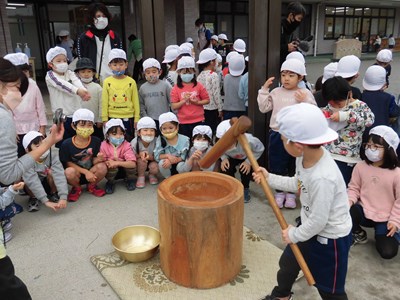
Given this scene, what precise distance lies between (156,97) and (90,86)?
85 centimetres

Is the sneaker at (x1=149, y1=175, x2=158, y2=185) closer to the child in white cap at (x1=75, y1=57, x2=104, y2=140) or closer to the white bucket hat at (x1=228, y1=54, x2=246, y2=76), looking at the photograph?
the child in white cap at (x1=75, y1=57, x2=104, y2=140)

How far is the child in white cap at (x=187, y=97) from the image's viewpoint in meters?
4.46

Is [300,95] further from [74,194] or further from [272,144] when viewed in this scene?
[74,194]

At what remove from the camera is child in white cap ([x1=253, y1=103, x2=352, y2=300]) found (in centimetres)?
177

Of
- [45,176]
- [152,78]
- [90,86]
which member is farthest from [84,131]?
[152,78]

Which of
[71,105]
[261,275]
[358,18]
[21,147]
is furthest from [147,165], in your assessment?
[358,18]

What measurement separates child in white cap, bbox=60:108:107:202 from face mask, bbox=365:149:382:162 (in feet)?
8.93

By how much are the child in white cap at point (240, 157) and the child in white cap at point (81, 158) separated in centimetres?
140

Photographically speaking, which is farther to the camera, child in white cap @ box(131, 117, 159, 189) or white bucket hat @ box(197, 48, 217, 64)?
white bucket hat @ box(197, 48, 217, 64)

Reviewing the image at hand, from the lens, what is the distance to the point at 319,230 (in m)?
1.87

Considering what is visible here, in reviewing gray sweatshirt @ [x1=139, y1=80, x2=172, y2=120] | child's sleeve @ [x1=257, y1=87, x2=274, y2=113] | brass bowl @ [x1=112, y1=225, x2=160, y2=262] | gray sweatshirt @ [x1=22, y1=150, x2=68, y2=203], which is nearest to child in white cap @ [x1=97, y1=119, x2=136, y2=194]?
gray sweatshirt @ [x1=22, y1=150, x2=68, y2=203]

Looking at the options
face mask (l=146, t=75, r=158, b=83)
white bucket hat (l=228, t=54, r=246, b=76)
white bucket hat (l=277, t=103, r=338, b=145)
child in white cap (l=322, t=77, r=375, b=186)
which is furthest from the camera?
white bucket hat (l=228, t=54, r=246, b=76)

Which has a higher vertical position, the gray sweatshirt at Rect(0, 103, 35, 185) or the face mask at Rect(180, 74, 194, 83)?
the face mask at Rect(180, 74, 194, 83)

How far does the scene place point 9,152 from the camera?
2.05 metres
